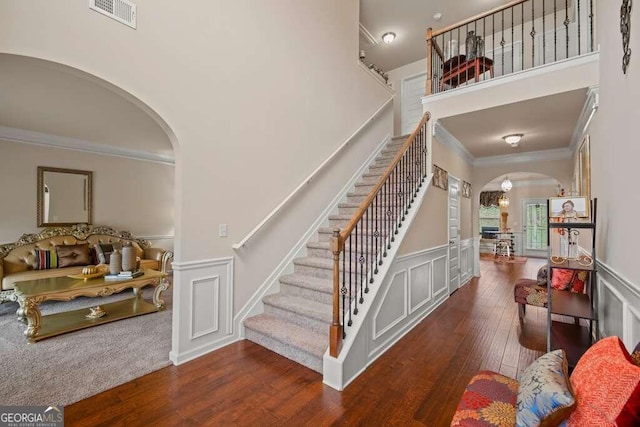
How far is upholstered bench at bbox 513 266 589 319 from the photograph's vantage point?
291cm

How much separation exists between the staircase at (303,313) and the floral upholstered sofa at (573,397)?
129cm

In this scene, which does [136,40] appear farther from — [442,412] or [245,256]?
[442,412]

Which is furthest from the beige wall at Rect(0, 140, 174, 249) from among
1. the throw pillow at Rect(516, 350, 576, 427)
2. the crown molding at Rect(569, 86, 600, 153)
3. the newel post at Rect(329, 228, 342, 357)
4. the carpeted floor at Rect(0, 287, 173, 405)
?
the crown molding at Rect(569, 86, 600, 153)

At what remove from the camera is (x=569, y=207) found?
8.32 ft

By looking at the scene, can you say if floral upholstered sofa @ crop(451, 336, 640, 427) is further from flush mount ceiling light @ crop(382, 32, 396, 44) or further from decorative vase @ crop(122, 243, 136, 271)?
flush mount ceiling light @ crop(382, 32, 396, 44)

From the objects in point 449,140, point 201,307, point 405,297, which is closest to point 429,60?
point 449,140

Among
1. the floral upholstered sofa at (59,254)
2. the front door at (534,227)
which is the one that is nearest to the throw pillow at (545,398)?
the floral upholstered sofa at (59,254)

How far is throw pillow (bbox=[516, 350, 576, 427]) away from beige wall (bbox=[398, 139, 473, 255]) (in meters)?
1.76

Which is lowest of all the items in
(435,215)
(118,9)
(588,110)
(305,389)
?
(305,389)

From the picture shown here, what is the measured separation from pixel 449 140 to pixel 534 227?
28.3 feet

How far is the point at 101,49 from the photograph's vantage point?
206 centimetres

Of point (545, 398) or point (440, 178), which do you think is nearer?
point (545, 398)

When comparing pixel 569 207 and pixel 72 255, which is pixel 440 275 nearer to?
pixel 569 207

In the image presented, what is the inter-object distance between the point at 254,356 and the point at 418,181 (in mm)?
2779
